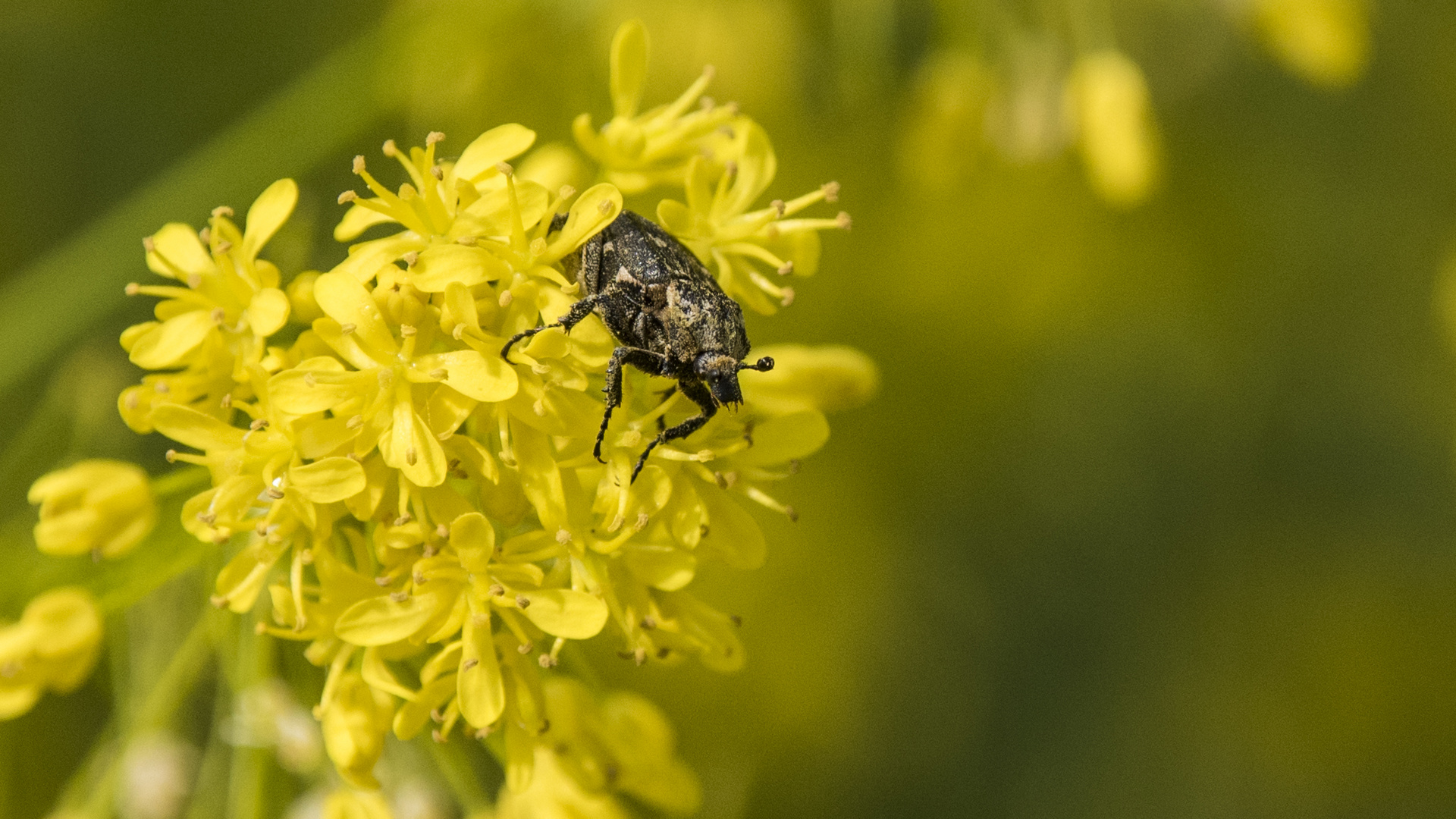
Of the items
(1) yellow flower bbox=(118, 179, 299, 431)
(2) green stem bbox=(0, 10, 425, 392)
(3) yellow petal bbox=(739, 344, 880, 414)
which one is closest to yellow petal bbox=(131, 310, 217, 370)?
(1) yellow flower bbox=(118, 179, 299, 431)

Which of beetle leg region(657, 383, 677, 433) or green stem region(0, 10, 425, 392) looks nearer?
beetle leg region(657, 383, 677, 433)

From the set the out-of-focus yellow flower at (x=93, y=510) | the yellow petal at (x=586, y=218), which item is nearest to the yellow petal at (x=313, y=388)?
the yellow petal at (x=586, y=218)

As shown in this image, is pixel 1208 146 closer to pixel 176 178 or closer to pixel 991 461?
pixel 991 461

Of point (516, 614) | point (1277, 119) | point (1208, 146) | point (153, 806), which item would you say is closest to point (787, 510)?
point (516, 614)

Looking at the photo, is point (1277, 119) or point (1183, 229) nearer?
point (1183, 229)

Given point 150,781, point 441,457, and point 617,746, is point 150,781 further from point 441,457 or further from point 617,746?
point 441,457

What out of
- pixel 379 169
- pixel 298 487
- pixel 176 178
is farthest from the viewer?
pixel 379 169

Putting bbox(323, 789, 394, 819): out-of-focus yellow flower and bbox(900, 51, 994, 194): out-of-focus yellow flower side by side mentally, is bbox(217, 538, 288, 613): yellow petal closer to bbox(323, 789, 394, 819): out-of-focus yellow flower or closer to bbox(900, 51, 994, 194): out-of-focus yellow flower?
bbox(323, 789, 394, 819): out-of-focus yellow flower
